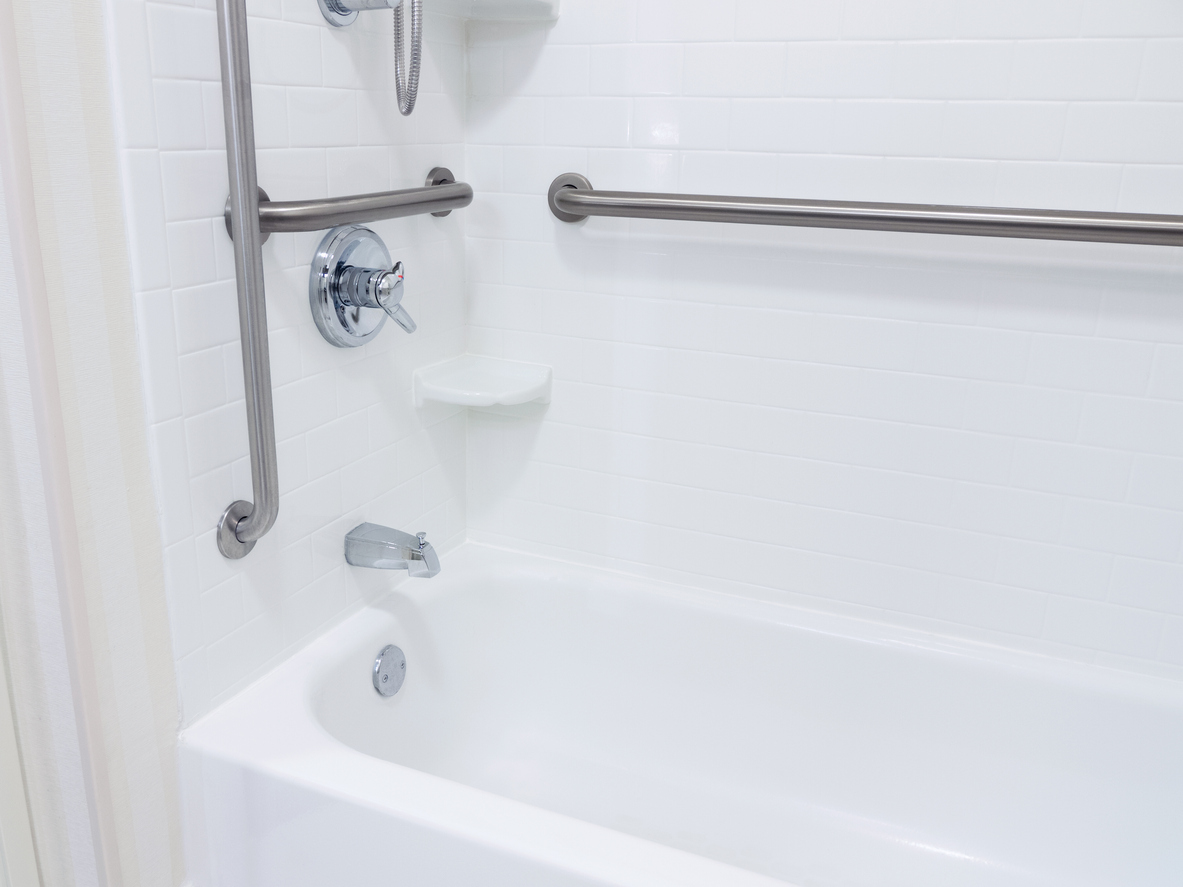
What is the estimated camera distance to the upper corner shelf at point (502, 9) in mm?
1438

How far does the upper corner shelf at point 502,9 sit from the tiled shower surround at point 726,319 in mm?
22

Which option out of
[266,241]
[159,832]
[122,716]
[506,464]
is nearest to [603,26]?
[266,241]

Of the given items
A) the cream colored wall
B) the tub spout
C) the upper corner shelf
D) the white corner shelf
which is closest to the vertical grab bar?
the cream colored wall

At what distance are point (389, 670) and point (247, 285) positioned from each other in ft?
2.22

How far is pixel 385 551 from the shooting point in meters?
1.45

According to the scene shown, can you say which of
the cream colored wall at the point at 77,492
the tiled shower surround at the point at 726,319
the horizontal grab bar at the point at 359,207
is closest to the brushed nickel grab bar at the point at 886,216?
the tiled shower surround at the point at 726,319

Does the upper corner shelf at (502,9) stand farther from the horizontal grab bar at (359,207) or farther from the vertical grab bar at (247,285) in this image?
the vertical grab bar at (247,285)

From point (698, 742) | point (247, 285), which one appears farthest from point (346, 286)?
point (698, 742)

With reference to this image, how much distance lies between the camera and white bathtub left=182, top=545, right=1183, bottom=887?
1.20 m

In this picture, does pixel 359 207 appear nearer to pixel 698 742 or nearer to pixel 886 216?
pixel 886 216

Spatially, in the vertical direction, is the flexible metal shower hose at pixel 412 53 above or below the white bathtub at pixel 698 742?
above

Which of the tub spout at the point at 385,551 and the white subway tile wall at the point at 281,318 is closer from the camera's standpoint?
the white subway tile wall at the point at 281,318

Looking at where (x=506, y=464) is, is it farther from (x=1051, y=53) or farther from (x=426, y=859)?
(x=1051, y=53)

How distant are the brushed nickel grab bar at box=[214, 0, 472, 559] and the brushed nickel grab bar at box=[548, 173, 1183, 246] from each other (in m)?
0.34
